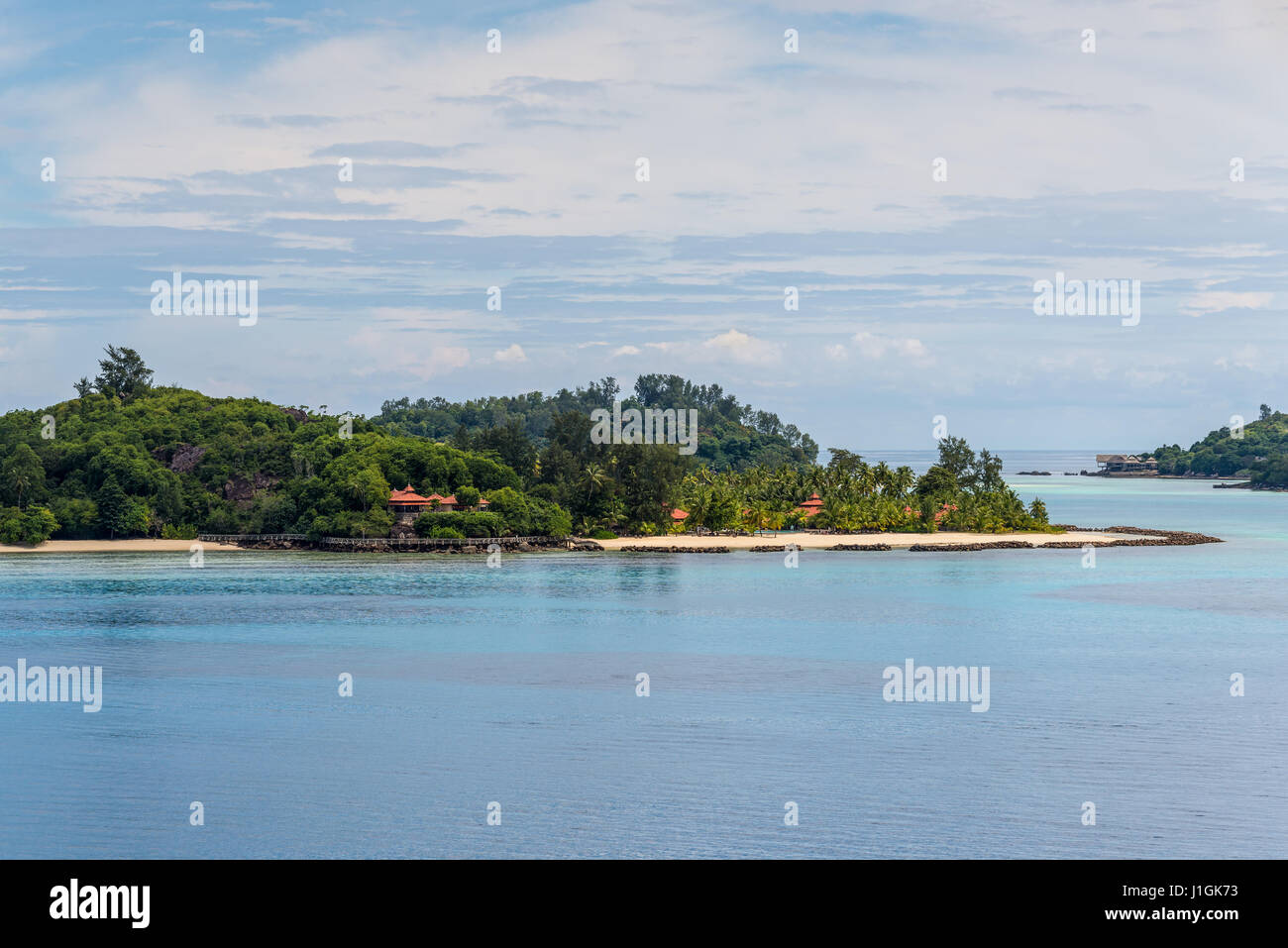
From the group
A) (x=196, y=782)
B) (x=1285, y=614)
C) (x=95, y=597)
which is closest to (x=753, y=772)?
(x=196, y=782)

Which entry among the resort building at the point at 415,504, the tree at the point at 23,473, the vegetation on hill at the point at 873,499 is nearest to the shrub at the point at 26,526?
the tree at the point at 23,473

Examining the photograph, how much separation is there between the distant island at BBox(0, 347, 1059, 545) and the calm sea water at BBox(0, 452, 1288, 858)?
27.9m

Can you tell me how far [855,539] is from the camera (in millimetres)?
95750

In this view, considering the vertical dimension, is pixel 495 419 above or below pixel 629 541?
above

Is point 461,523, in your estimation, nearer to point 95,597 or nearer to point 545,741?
point 95,597

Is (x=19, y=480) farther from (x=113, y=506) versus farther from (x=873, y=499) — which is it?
(x=873, y=499)

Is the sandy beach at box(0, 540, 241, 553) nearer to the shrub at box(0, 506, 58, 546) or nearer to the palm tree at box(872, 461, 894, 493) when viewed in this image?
the shrub at box(0, 506, 58, 546)

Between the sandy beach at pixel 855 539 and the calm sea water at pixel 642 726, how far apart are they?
28.7m

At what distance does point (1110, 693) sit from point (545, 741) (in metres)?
17.4

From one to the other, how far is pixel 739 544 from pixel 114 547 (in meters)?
47.6

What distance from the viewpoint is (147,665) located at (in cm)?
3988

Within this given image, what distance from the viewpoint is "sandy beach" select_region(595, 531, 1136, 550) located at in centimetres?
9181
